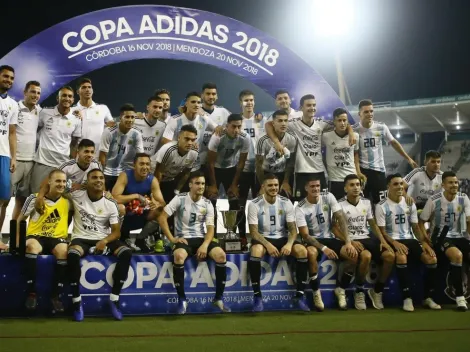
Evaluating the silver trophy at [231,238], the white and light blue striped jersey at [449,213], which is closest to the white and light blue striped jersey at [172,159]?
the silver trophy at [231,238]

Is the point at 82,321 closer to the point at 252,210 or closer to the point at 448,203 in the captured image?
the point at 252,210

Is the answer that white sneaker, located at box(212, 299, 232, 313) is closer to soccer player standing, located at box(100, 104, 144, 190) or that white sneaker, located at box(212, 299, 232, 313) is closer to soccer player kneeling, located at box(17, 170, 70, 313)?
soccer player kneeling, located at box(17, 170, 70, 313)

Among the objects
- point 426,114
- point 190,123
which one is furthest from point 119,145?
point 426,114

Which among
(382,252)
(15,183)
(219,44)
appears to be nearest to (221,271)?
(382,252)

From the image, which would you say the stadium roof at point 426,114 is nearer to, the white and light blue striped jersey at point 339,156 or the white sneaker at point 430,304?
the white and light blue striped jersey at point 339,156

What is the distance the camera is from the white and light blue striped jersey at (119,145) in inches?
262

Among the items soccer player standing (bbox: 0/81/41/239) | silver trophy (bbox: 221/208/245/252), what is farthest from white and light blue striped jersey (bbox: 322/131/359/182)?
soccer player standing (bbox: 0/81/41/239)

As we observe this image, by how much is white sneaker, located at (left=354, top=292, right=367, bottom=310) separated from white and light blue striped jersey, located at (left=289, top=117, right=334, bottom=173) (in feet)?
5.42

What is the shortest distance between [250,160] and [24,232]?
2.96m

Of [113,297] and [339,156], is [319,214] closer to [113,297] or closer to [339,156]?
[339,156]

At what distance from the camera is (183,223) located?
6.00m

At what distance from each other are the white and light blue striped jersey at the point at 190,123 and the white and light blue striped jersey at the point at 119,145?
1.30 ft

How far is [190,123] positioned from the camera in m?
6.96

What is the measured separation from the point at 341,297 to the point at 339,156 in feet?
5.96
